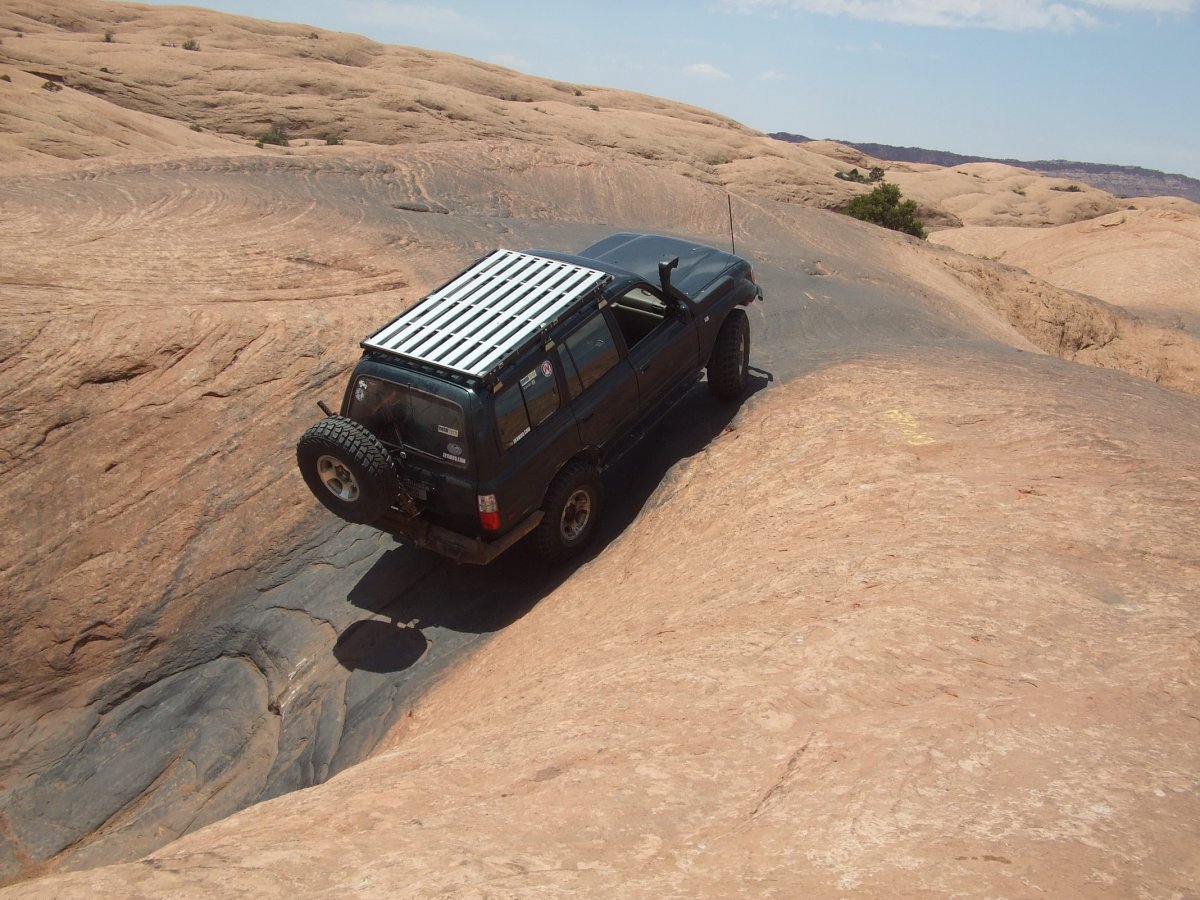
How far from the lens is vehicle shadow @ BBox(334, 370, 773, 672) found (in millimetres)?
6738

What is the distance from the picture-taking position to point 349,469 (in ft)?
20.0

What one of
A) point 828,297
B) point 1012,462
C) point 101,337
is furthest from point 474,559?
point 828,297

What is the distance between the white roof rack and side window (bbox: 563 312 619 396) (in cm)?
26

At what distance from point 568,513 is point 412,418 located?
1491 mm

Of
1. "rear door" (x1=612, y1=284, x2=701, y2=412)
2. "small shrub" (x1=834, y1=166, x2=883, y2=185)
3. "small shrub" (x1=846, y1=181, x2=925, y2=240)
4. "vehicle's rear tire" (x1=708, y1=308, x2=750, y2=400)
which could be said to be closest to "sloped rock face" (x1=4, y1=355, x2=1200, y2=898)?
"rear door" (x1=612, y1=284, x2=701, y2=412)

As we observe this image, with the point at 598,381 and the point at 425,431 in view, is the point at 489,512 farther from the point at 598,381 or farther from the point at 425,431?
the point at 598,381

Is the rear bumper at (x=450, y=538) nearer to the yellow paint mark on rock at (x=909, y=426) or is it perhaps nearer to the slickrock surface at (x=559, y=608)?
the slickrock surface at (x=559, y=608)

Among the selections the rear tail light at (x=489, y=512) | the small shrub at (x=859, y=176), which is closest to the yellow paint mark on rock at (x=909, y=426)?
the rear tail light at (x=489, y=512)

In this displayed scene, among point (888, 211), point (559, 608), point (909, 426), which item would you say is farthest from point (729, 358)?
point (888, 211)

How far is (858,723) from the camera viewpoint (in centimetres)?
401

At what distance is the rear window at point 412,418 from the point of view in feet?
20.1

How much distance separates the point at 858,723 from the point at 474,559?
3.10 meters

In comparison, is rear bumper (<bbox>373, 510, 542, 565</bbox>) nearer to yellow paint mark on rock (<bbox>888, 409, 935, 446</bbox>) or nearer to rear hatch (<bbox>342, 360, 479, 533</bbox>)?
rear hatch (<bbox>342, 360, 479, 533</bbox>)

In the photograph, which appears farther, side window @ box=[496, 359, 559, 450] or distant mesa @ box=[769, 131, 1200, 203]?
distant mesa @ box=[769, 131, 1200, 203]
